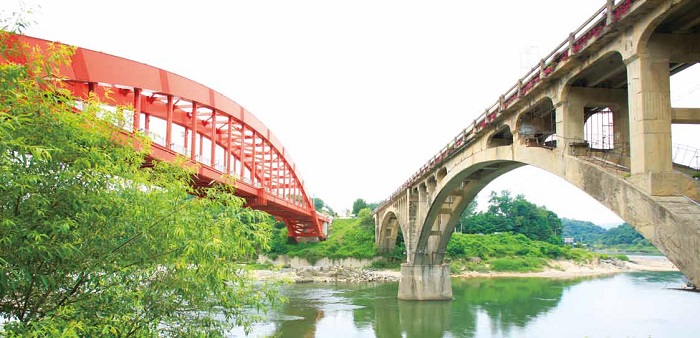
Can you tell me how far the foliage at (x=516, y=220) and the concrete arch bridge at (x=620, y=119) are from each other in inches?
2226

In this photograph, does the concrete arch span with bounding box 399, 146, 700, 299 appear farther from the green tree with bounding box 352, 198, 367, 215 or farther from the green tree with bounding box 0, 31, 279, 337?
the green tree with bounding box 352, 198, 367, 215

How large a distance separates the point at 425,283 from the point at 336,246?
3272 centimetres

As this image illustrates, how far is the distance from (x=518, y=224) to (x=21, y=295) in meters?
79.0

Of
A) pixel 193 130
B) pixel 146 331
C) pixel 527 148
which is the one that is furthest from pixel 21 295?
pixel 193 130

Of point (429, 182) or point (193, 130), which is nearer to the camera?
point (193, 130)

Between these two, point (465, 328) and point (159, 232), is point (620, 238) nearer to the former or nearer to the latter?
point (465, 328)

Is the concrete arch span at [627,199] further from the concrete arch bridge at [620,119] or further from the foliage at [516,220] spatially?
the foliage at [516,220]

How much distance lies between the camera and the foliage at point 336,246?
6488 centimetres

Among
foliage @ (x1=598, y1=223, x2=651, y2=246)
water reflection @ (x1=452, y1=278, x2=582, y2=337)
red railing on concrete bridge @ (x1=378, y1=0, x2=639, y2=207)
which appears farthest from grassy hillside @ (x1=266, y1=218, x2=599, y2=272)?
foliage @ (x1=598, y1=223, x2=651, y2=246)

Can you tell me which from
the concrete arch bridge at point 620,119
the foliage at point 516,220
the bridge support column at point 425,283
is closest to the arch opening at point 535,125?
the concrete arch bridge at point 620,119

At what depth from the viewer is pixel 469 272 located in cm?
5944

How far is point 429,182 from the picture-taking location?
109 feet

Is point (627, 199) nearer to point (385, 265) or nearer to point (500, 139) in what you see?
point (500, 139)

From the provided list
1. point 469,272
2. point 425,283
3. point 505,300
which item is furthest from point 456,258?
point 425,283
